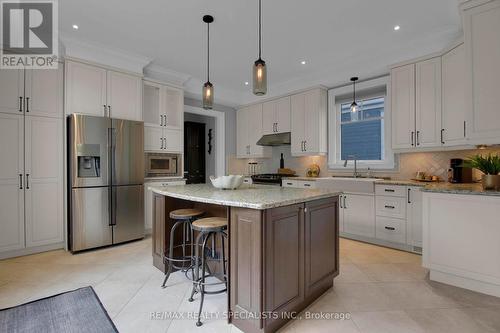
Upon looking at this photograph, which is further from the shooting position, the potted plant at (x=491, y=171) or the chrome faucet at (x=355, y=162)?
the chrome faucet at (x=355, y=162)

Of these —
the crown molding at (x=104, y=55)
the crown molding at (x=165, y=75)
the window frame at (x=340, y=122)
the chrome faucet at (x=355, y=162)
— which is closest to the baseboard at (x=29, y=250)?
the crown molding at (x=104, y=55)

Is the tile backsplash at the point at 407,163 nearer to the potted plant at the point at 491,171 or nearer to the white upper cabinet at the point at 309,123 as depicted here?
the white upper cabinet at the point at 309,123

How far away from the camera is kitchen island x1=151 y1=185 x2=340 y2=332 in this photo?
1673 millimetres

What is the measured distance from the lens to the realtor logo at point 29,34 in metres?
2.68

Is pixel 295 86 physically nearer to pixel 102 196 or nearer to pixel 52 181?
pixel 102 196

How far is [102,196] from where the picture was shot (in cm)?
350

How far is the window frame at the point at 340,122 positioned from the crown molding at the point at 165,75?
283 centimetres

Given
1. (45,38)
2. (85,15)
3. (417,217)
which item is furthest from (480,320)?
(45,38)

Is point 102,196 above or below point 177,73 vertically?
below

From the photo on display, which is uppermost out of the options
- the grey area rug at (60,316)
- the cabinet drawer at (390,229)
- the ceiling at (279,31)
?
the ceiling at (279,31)

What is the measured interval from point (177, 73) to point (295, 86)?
2303 millimetres

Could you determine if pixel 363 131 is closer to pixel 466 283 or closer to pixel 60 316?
pixel 466 283

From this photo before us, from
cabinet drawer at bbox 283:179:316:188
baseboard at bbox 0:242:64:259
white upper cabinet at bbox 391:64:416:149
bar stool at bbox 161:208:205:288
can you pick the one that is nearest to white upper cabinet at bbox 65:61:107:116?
baseboard at bbox 0:242:64:259

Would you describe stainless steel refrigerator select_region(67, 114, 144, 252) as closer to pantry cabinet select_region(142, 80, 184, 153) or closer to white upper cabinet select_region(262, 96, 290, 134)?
pantry cabinet select_region(142, 80, 184, 153)
